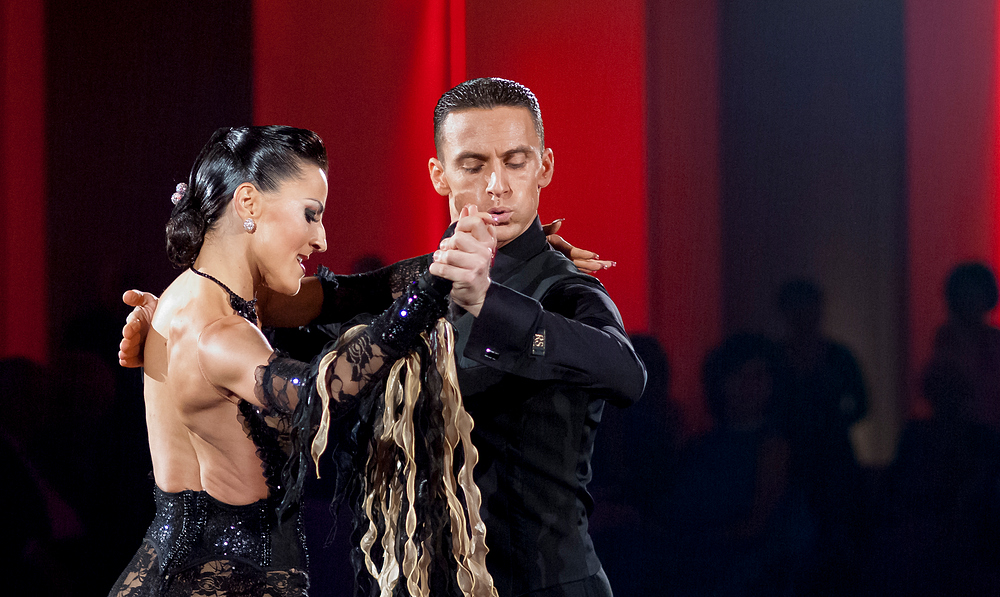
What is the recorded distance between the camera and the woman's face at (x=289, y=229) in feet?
5.05

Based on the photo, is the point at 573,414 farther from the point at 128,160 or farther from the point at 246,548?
the point at 128,160

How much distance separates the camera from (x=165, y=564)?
147 centimetres

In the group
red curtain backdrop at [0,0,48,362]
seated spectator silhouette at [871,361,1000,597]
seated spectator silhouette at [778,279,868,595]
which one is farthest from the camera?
seated spectator silhouette at [778,279,868,595]

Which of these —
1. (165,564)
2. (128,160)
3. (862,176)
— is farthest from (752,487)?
(128,160)

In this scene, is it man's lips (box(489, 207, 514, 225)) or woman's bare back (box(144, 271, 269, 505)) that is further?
man's lips (box(489, 207, 514, 225))

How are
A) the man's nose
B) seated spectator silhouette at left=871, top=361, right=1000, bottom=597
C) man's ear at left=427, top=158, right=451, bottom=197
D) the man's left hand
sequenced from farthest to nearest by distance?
seated spectator silhouette at left=871, top=361, right=1000, bottom=597, man's ear at left=427, top=158, right=451, bottom=197, the man's nose, the man's left hand

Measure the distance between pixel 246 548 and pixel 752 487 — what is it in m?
2.28

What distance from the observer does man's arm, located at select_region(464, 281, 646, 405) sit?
1237 mm

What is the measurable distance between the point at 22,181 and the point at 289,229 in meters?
1.84

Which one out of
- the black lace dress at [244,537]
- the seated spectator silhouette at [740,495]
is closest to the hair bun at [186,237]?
the black lace dress at [244,537]

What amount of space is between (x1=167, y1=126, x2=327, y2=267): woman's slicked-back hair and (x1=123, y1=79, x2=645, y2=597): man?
21 centimetres

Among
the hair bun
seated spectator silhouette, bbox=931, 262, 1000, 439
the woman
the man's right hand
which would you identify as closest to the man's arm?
the woman

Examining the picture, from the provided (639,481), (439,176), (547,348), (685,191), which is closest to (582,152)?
(685,191)

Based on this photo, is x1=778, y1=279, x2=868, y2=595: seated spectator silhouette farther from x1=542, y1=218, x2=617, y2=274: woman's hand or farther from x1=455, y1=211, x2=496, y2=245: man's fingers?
x1=455, y1=211, x2=496, y2=245: man's fingers
